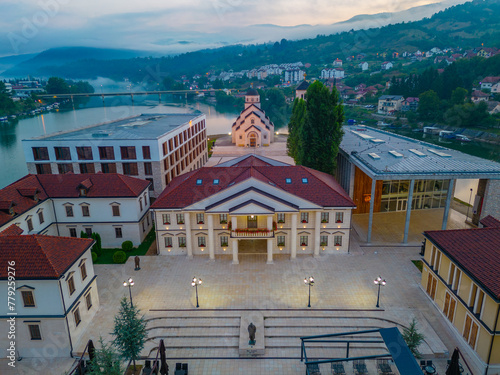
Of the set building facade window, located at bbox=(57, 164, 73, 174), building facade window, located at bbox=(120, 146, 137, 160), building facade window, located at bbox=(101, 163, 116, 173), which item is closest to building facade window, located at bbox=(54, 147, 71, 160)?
building facade window, located at bbox=(57, 164, 73, 174)

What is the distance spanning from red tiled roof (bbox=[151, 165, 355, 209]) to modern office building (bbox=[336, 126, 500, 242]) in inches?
166

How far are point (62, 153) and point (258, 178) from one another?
87.7 feet

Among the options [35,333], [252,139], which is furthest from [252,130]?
[35,333]

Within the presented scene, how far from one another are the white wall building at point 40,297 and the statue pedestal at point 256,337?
10.2 metres

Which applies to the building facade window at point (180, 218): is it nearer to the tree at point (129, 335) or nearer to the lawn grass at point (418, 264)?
the tree at point (129, 335)

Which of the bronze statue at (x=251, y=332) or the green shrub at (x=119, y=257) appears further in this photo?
the green shrub at (x=119, y=257)

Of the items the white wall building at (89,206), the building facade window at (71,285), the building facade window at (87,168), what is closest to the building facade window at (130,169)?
the building facade window at (87,168)

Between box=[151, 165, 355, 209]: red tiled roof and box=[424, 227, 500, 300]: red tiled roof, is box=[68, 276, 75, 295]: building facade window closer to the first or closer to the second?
box=[151, 165, 355, 209]: red tiled roof

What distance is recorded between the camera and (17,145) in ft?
264

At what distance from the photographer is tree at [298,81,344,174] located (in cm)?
3814

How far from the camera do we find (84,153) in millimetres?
40781

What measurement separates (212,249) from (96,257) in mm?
10576

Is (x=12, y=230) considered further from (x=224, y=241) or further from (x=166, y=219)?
(x=224, y=241)

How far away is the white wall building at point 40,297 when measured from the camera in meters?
18.7
